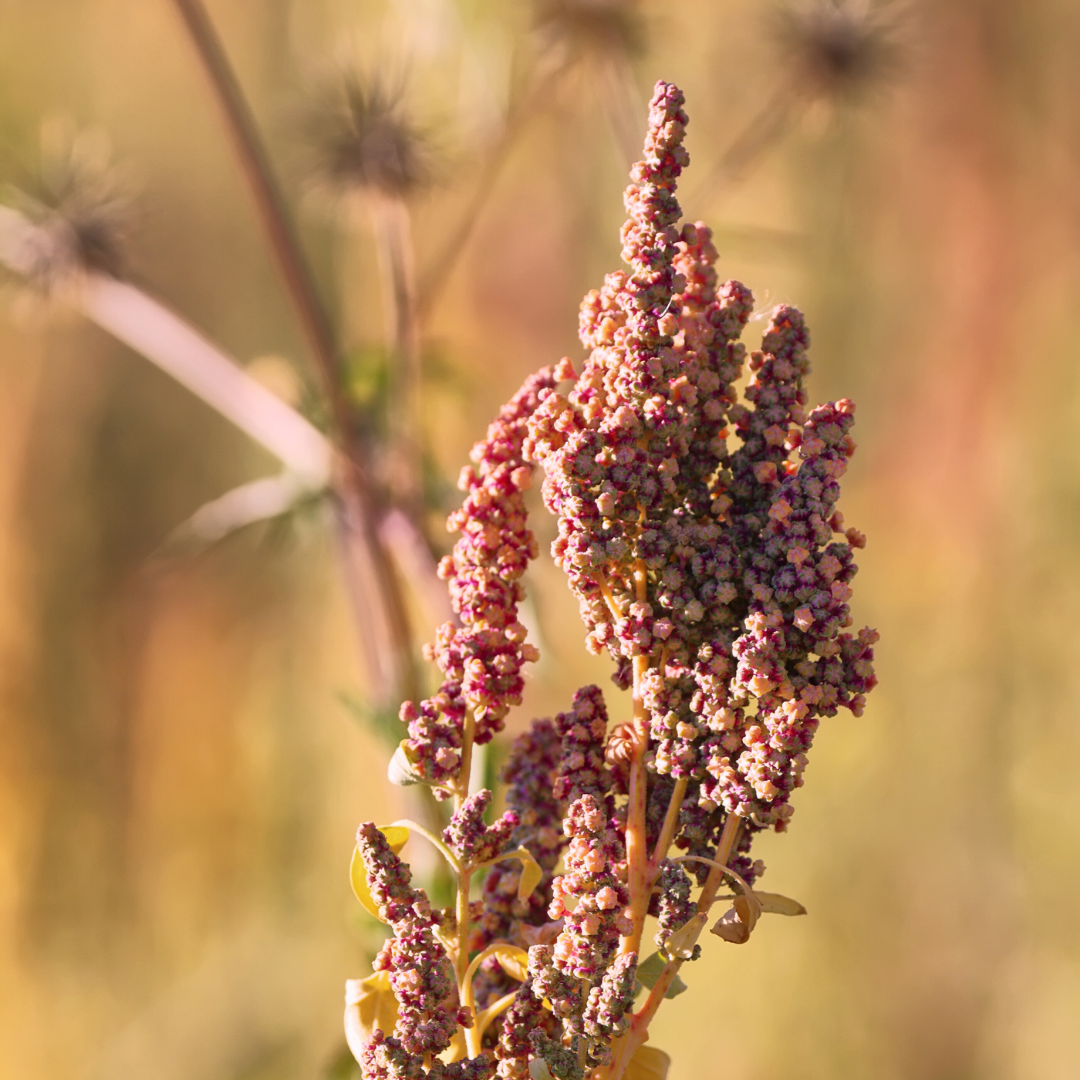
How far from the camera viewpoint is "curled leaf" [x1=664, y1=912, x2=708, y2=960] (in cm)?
36

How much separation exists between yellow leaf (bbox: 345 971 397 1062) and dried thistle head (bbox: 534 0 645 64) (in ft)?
2.86

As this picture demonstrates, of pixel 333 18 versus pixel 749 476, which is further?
pixel 333 18

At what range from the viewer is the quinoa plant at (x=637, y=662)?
35 cm

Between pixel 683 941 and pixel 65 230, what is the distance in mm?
890

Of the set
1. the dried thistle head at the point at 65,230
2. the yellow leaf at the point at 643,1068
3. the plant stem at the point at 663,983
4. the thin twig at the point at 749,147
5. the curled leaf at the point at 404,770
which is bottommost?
the yellow leaf at the point at 643,1068

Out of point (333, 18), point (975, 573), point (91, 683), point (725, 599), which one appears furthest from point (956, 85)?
point (91, 683)

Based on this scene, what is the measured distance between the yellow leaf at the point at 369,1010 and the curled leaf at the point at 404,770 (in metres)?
0.08

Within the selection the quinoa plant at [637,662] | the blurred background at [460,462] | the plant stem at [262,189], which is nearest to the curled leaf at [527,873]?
the quinoa plant at [637,662]

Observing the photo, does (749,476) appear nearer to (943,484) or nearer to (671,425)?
(671,425)

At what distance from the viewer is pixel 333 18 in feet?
7.78

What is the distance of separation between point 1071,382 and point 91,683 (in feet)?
7.91

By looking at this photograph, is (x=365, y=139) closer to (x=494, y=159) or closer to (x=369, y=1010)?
(x=494, y=159)

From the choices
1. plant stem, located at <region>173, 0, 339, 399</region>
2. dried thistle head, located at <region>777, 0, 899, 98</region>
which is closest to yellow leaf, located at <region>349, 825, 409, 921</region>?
plant stem, located at <region>173, 0, 339, 399</region>

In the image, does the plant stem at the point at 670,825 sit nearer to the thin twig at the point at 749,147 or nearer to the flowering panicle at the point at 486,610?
the flowering panicle at the point at 486,610
